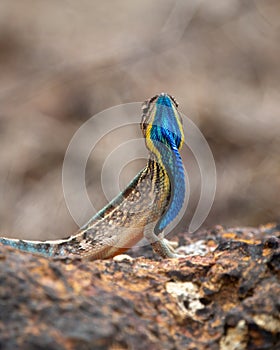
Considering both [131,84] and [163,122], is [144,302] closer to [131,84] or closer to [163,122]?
[163,122]

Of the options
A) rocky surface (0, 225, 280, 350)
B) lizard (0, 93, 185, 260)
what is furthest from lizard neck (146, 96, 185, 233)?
rocky surface (0, 225, 280, 350)

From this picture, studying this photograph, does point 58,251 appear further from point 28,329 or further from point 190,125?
point 190,125

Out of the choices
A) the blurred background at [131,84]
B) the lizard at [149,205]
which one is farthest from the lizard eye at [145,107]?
the blurred background at [131,84]

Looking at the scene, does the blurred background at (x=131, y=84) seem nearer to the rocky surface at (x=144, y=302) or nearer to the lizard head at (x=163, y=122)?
the lizard head at (x=163, y=122)

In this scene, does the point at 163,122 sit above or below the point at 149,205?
above

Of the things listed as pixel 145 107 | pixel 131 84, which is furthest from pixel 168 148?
pixel 131 84

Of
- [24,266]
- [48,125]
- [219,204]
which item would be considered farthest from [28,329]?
[48,125]

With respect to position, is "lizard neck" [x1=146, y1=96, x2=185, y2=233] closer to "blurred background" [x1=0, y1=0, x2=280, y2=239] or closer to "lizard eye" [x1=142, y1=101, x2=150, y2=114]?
"lizard eye" [x1=142, y1=101, x2=150, y2=114]
